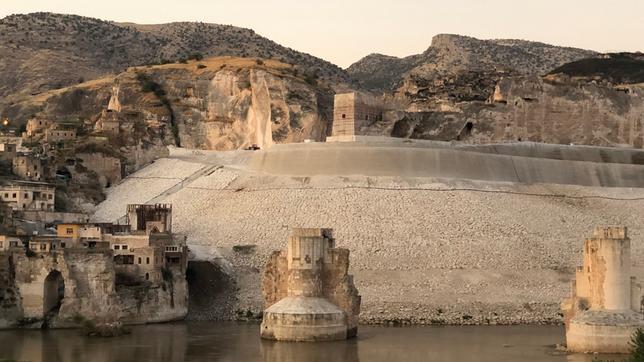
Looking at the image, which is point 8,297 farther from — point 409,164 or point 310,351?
point 409,164

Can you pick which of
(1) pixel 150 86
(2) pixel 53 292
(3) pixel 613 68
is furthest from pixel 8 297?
(3) pixel 613 68

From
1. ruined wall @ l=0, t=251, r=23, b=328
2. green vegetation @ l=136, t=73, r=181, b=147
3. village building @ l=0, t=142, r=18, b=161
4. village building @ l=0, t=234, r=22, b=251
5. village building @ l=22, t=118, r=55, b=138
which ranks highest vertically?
green vegetation @ l=136, t=73, r=181, b=147

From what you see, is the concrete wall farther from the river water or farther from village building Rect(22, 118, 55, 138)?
the river water

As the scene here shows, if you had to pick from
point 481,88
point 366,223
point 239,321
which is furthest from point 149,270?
point 481,88

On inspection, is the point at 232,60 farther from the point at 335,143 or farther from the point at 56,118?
the point at 335,143

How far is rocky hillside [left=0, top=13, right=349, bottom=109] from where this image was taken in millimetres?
155375

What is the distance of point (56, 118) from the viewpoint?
399 ft

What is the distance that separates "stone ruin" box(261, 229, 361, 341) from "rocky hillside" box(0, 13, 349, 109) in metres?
78.1

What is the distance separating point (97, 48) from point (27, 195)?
87859mm

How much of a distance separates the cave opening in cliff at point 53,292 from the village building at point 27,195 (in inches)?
474

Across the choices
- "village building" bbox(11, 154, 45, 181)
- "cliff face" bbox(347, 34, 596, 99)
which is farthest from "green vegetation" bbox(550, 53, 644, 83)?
"village building" bbox(11, 154, 45, 181)

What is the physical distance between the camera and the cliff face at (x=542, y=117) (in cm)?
11131

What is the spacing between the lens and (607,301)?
6400 cm

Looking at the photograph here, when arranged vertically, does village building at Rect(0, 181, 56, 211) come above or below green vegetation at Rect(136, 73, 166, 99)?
below
